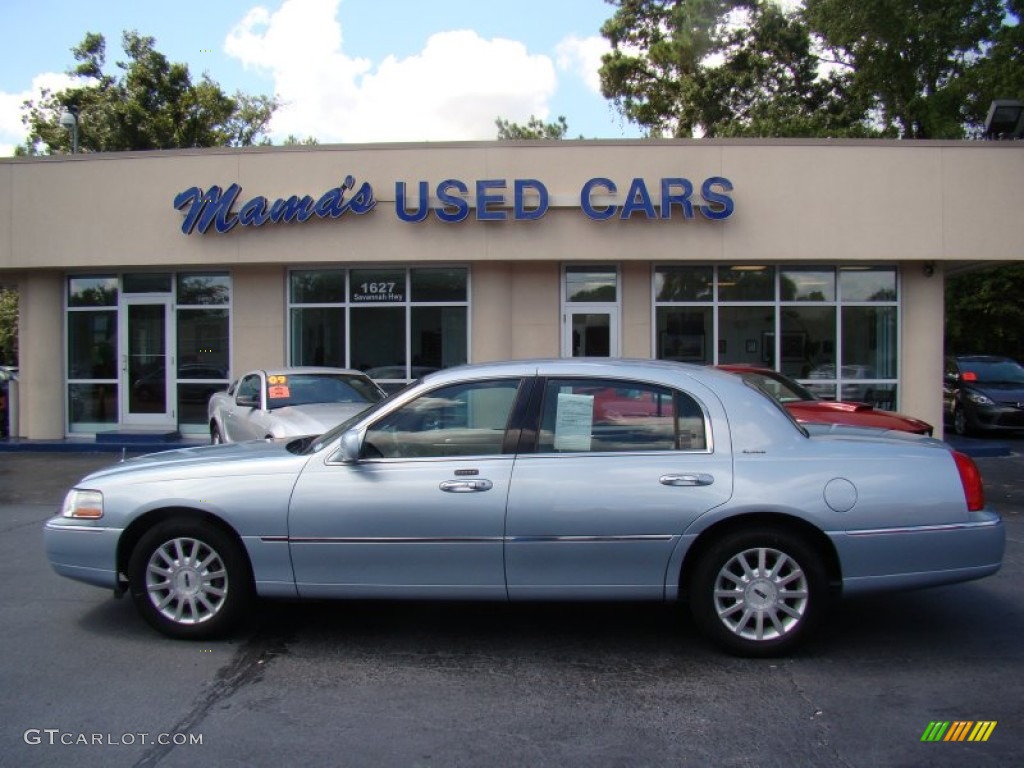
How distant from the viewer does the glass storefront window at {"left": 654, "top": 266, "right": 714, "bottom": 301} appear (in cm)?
1506

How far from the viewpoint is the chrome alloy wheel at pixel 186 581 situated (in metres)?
4.79

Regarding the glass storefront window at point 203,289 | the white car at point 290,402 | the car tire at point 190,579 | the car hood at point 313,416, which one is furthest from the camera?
the glass storefront window at point 203,289

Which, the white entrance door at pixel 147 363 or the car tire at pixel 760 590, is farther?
the white entrance door at pixel 147 363

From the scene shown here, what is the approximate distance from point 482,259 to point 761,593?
10.6m

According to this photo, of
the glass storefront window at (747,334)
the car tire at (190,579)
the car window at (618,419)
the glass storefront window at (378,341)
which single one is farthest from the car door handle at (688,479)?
the glass storefront window at (378,341)

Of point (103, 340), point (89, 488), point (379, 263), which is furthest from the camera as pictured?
point (103, 340)

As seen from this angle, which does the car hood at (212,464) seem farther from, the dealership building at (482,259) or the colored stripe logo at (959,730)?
the dealership building at (482,259)

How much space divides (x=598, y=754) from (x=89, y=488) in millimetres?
3241

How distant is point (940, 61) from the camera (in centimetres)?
2617

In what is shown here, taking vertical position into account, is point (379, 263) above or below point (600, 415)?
above

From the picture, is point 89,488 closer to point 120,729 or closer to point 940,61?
point 120,729

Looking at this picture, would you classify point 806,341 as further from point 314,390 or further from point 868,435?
point 868,435

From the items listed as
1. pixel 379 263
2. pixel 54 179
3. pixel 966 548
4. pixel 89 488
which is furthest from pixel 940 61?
pixel 89 488

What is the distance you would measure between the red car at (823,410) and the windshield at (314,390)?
4.40 metres
